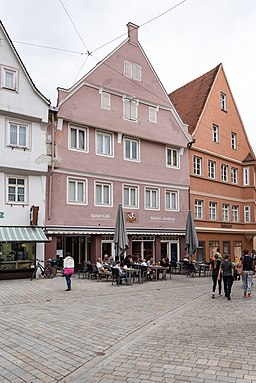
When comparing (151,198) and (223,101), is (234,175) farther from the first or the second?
(151,198)

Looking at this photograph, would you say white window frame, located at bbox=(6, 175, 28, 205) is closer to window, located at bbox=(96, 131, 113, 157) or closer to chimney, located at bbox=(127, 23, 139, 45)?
window, located at bbox=(96, 131, 113, 157)

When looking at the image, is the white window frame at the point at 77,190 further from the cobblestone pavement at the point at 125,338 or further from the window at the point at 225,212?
the window at the point at 225,212

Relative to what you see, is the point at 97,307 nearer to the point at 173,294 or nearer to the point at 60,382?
the point at 173,294

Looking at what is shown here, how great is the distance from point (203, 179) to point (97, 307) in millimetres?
20961

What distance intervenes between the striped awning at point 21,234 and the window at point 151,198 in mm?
8604

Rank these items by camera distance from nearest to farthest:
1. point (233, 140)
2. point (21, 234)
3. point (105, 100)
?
point (21, 234), point (105, 100), point (233, 140)

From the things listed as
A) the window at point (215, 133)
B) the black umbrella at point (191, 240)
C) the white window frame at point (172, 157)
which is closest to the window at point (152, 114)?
the white window frame at point (172, 157)

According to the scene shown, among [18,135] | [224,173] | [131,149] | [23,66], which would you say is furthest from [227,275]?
[224,173]

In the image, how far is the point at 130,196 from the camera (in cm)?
2641

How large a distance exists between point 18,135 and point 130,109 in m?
8.53

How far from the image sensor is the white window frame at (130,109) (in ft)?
86.8

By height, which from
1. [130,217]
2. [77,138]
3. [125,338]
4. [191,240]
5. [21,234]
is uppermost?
[77,138]

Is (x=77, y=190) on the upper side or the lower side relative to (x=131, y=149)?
lower

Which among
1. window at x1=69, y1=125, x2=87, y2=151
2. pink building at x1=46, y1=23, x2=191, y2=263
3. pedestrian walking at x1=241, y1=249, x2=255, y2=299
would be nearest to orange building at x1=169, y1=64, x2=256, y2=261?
pink building at x1=46, y1=23, x2=191, y2=263
